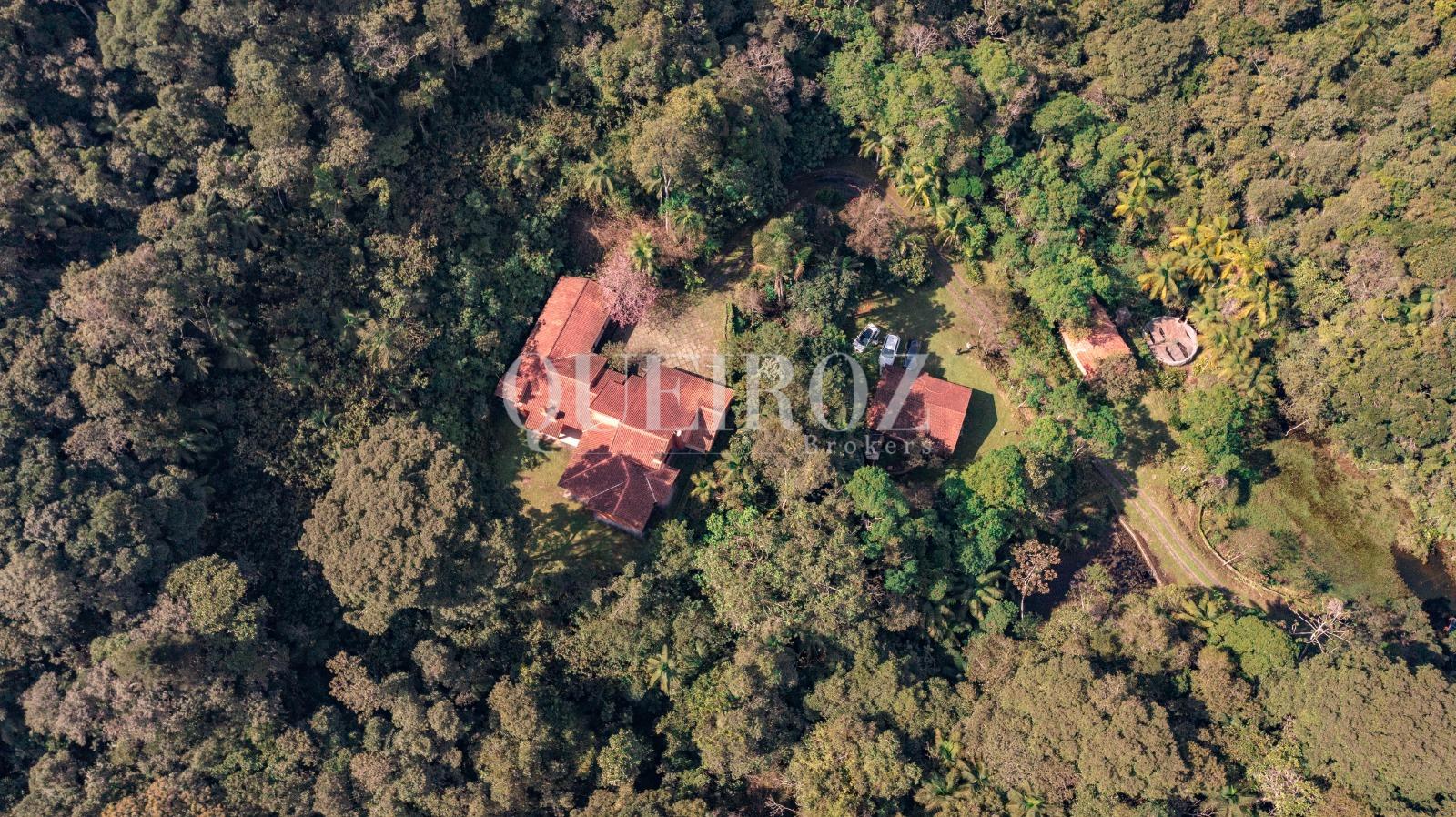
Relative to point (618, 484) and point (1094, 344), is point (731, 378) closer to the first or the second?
point (618, 484)

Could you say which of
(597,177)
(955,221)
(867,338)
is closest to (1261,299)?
(955,221)

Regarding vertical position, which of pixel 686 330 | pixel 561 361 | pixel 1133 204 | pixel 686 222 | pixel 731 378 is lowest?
pixel 731 378

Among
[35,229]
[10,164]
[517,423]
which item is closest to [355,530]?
[517,423]

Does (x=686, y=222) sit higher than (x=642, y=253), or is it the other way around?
(x=686, y=222)

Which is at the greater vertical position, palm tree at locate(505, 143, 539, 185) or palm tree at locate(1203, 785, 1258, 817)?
palm tree at locate(505, 143, 539, 185)

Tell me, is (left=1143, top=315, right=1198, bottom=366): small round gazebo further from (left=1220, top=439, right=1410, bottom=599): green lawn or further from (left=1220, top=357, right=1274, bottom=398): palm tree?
(left=1220, top=439, right=1410, bottom=599): green lawn

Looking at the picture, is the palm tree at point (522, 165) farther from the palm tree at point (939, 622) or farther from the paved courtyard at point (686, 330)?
the palm tree at point (939, 622)

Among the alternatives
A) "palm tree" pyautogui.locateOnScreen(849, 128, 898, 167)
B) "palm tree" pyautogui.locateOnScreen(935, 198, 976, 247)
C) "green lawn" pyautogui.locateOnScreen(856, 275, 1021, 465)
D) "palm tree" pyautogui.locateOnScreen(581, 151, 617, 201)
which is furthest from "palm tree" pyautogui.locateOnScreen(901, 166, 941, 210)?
"palm tree" pyautogui.locateOnScreen(581, 151, 617, 201)

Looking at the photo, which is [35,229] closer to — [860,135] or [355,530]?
[355,530]
